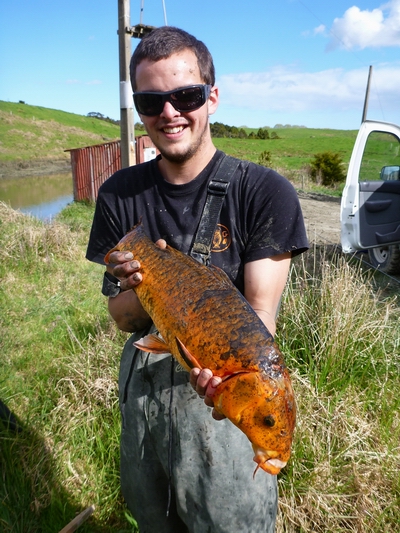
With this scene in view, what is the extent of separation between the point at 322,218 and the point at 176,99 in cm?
1426

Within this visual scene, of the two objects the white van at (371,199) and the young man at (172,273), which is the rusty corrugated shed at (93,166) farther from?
the young man at (172,273)

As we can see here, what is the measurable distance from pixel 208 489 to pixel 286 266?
45.6 inches

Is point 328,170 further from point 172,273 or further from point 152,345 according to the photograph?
point 152,345

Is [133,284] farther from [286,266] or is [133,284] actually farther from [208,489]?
[208,489]

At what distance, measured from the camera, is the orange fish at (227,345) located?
1492mm

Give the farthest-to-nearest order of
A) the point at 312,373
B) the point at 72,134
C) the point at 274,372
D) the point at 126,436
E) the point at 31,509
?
the point at 72,134 → the point at 312,373 → the point at 31,509 → the point at 126,436 → the point at 274,372

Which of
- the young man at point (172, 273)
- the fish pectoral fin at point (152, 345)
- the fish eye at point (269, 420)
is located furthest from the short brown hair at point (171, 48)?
the fish eye at point (269, 420)

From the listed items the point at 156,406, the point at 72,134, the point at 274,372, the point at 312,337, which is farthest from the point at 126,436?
the point at 72,134

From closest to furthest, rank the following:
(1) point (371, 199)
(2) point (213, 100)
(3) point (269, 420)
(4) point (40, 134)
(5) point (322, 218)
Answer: (3) point (269, 420)
(2) point (213, 100)
(1) point (371, 199)
(5) point (322, 218)
(4) point (40, 134)

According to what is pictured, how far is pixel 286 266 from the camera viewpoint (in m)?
2.20

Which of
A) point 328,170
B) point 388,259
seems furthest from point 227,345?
point 328,170

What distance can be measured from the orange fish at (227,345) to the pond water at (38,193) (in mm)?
19346

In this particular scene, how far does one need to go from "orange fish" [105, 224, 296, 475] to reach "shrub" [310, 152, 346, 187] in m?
33.7

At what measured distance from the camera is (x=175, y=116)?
220cm
